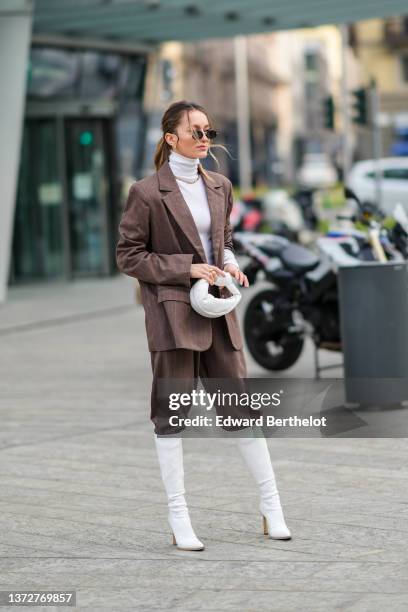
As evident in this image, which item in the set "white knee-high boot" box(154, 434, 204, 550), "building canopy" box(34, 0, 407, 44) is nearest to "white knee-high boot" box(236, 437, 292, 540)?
"white knee-high boot" box(154, 434, 204, 550)

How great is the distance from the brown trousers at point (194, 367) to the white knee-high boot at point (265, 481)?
0.44ft

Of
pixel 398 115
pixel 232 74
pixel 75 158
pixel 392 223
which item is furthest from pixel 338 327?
pixel 232 74

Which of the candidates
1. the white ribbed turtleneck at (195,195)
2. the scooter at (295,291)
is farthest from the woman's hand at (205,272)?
the scooter at (295,291)

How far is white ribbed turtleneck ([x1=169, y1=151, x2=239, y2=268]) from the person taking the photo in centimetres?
521

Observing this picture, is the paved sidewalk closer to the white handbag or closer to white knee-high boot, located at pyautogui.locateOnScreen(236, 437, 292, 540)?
white knee-high boot, located at pyautogui.locateOnScreen(236, 437, 292, 540)

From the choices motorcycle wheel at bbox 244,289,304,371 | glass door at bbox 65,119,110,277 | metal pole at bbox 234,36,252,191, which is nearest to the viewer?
motorcycle wheel at bbox 244,289,304,371

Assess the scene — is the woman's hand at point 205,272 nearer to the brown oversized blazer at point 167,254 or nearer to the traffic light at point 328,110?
the brown oversized blazer at point 167,254

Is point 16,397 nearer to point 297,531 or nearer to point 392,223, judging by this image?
point 392,223

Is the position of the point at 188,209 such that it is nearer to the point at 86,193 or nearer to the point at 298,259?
the point at 298,259

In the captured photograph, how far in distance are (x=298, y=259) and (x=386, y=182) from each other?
2113 centimetres

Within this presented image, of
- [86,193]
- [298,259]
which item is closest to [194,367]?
[298,259]

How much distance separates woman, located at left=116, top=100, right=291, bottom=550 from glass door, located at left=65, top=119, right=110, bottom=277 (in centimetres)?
1752

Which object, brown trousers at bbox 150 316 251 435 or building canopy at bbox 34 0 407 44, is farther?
building canopy at bbox 34 0 407 44

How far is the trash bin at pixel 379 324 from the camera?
851 cm
